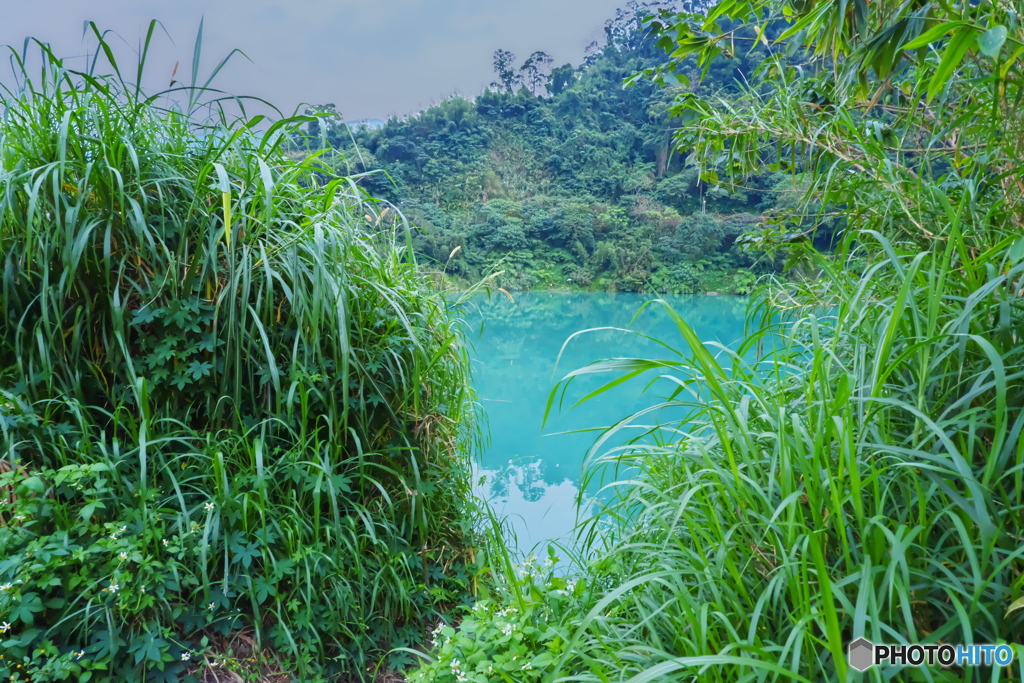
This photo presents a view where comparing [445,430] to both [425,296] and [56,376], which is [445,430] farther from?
[56,376]

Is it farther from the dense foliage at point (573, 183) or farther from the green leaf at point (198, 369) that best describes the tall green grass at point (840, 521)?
the dense foliage at point (573, 183)

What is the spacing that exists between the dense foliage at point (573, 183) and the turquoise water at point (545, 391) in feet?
7.49

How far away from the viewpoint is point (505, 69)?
19531mm

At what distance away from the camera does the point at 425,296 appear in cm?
144

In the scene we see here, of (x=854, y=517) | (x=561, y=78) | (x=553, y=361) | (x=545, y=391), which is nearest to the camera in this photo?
(x=854, y=517)

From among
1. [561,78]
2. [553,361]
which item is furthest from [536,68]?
[553,361]

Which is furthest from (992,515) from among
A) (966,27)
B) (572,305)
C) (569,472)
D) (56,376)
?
(572,305)

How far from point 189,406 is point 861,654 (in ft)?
3.72

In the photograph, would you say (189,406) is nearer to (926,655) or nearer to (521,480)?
(926,655)

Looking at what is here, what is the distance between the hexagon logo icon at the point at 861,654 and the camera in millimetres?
497

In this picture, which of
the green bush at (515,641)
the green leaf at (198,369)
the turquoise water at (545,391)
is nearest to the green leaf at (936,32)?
the turquoise water at (545,391)

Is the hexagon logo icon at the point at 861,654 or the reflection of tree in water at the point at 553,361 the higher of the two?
the hexagon logo icon at the point at 861,654

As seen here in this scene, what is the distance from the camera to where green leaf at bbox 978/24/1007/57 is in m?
0.52

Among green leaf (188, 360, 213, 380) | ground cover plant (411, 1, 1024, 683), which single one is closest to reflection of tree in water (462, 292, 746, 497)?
ground cover plant (411, 1, 1024, 683)
